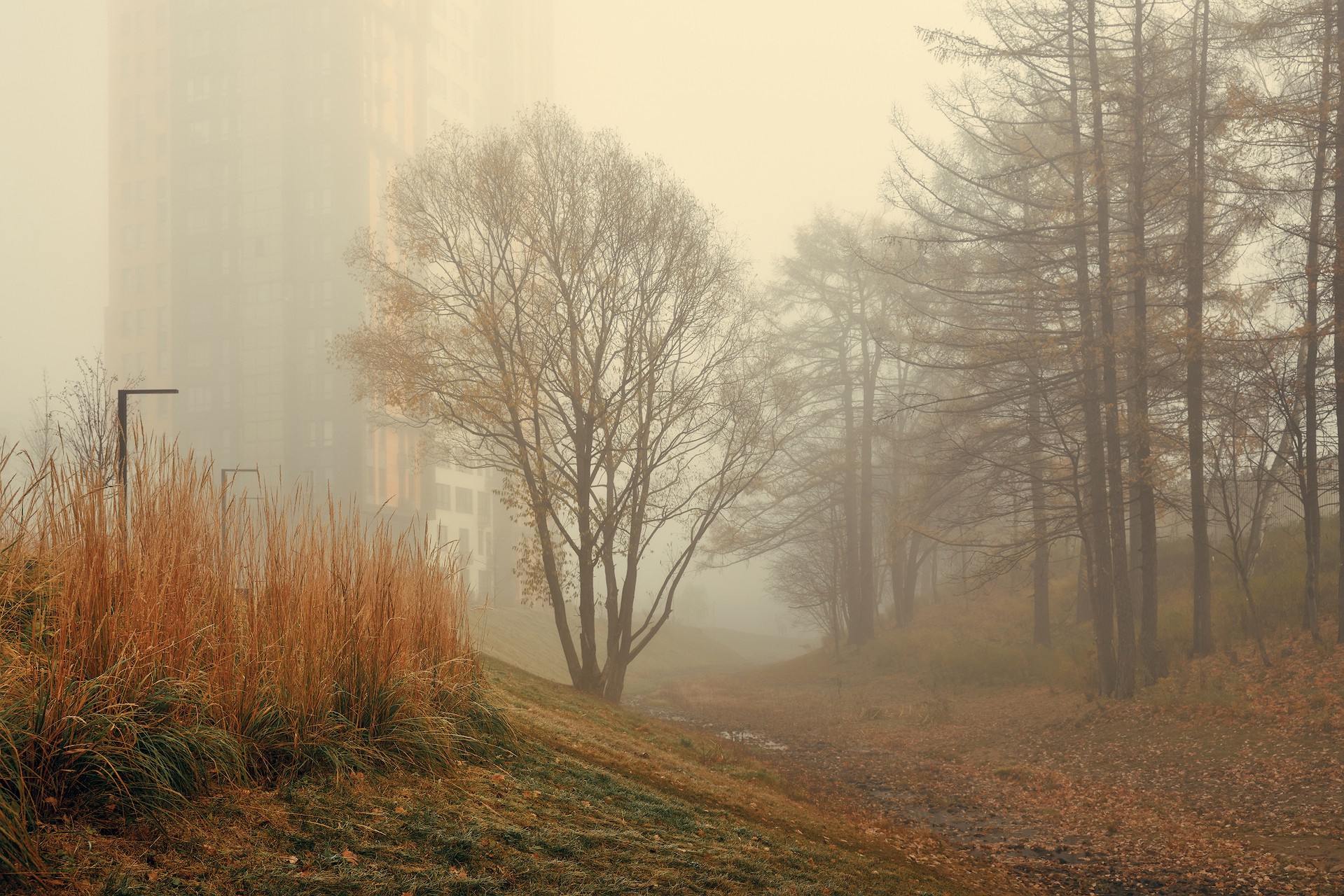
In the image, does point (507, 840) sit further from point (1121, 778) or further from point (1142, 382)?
point (1142, 382)

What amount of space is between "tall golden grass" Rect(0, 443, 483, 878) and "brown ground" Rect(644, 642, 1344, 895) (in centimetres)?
555

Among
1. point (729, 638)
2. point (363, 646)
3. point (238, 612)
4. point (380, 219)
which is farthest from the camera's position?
point (729, 638)

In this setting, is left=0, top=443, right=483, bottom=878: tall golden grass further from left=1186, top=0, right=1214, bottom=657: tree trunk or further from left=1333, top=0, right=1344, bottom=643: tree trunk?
left=1186, top=0, right=1214, bottom=657: tree trunk

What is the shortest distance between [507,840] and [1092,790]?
9.48 meters

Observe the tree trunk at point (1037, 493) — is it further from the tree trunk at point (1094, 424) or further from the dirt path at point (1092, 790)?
the dirt path at point (1092, 790)

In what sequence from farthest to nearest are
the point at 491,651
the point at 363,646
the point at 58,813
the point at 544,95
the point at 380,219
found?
the point at 544,95
the point at 380,219
the point at 491,651
the point at 363,646
the point at 58,813

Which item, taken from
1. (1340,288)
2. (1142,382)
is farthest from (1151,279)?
(1340,288)

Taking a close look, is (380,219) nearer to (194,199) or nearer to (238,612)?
(194,199)

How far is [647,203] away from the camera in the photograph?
16.9m

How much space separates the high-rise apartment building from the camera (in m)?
61.7

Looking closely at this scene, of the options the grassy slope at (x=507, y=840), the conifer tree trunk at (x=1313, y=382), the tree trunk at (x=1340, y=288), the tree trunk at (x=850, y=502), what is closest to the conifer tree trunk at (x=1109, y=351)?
the conifer tree trunk at (x=1313, y=382)

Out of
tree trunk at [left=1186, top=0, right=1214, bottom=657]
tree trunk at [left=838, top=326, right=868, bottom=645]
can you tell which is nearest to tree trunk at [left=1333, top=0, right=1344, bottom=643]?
tree trunk at [left=1186, top=0, right=1214, bottom=657]

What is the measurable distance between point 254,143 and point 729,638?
5387cm

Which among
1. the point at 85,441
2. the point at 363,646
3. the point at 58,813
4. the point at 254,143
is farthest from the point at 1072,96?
the point at 254,143
